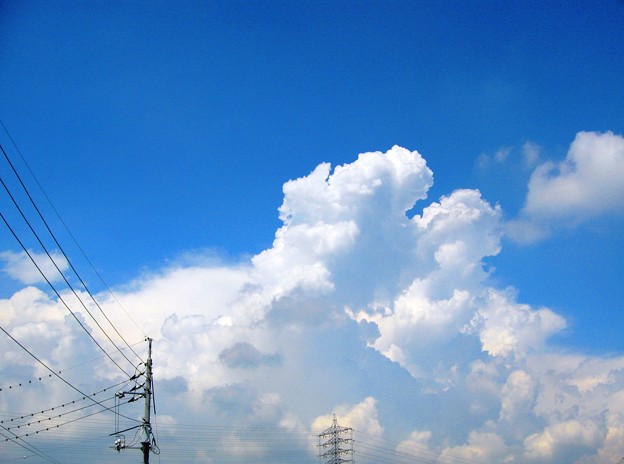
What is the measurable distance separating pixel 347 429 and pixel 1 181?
10010 cm

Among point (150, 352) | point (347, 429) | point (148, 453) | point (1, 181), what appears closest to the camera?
point (1, 181)

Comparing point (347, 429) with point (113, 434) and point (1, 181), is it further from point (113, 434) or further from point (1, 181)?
point (1, 181)

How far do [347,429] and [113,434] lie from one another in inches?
2804

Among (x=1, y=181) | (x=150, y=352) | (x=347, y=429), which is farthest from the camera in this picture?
(x=347, y=429)

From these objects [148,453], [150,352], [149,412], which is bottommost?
[148,453]

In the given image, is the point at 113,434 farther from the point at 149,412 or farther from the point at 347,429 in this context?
the point at 347,429

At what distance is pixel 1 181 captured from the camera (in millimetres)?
24938

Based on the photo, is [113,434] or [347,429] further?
[347,429]

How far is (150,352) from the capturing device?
52.6m

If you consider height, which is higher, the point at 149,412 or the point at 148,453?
the point at 149,412

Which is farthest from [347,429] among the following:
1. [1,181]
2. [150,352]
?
[1,181]

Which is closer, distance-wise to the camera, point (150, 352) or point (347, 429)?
point (150, 352)

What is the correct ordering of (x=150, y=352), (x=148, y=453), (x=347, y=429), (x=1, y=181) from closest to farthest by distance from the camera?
1. (x=1, y=181)
2. (x=148, y=453)
3. (x=150, y=352)
4. (x=347, y=429)

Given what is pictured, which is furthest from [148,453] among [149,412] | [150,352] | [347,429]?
[347,429]
